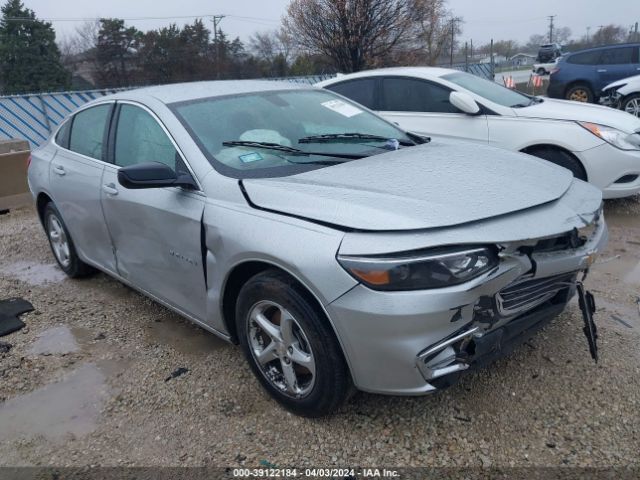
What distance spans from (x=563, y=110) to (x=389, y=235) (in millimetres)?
4570

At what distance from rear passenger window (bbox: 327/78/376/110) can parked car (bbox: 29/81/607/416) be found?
3.02 m

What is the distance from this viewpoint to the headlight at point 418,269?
2.21m

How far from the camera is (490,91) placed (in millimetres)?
6410

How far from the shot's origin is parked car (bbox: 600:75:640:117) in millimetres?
11703

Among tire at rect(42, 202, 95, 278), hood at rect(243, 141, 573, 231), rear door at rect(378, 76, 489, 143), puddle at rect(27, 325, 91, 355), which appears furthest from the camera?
rear door at rect(378, 76, 489, 143)

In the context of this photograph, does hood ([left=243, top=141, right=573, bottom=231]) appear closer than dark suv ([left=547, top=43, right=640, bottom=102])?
Yes

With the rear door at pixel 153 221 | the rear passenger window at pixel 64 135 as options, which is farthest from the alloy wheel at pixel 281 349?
the rear passenger window at pixel 64 135

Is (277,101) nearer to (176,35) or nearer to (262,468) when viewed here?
(262,468)

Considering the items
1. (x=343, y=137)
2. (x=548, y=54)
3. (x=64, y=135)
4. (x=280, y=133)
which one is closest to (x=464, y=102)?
(x=343, y=137)

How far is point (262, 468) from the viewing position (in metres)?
2.50

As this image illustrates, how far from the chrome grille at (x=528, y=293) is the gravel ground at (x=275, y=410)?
0.56 meters

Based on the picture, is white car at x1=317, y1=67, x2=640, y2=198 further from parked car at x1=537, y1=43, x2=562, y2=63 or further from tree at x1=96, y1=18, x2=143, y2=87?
parked car at x1=537, y1=43, x2=562, y2=63

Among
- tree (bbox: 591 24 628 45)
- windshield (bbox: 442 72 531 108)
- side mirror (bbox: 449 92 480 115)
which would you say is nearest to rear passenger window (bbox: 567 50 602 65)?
windshield (bbox: 442 72 531 108)

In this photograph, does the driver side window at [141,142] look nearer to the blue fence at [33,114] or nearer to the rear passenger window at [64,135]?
the rear passenger window at [64,135]
